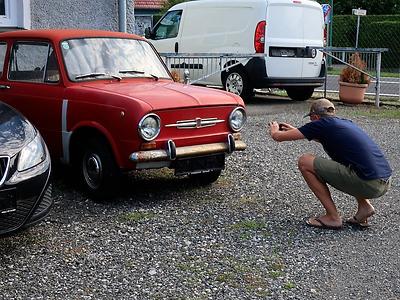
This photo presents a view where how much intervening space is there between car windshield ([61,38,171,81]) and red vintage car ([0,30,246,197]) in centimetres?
1

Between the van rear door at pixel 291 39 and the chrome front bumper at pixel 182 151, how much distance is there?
7.10m

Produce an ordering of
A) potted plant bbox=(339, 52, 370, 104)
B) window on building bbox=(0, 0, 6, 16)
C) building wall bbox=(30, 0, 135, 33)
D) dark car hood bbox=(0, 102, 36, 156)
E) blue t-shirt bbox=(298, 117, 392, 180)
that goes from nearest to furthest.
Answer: dark car hood bbox=(0, 102, 36, 156), blue t-shirt bbox=(298, 117, 392, 180), window on building bbox=(0, 0, 6, 16), building wall bbox=(30, 0, 135, 33), potted plant bbox=(339, 52, 370, 104)

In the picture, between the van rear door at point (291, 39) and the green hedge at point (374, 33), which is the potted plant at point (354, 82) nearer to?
the van rear door at point (291, 39)

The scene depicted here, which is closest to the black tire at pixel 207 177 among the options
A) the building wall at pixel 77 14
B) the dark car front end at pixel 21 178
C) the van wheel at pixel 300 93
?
the dark car front end at pixel 21 178

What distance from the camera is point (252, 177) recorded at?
746 cm

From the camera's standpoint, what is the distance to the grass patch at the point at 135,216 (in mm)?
5797

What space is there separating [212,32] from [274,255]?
32.6ft

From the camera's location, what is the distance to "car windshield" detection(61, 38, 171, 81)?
22.0 feet

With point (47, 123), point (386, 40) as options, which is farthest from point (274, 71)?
point (386, 40)

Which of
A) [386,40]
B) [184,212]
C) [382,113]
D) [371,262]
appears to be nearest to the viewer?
[371,262]

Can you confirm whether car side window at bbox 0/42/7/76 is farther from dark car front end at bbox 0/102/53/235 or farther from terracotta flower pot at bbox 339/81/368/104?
terracotta flower pot at bbox 339/81/368/104

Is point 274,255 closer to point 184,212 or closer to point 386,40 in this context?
point 184,212

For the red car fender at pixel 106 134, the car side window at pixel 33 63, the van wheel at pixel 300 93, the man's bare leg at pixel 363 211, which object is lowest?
the van wheel at pixel 300 93

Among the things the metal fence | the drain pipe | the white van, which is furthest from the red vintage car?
the metal fence
